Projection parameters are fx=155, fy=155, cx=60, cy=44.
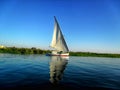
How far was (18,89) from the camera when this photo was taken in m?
9.36

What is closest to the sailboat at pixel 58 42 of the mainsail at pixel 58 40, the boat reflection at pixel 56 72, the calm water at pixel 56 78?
the mainsail at pixel 58 40

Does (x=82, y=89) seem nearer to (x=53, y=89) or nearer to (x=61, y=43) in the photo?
(x=53, y=89)

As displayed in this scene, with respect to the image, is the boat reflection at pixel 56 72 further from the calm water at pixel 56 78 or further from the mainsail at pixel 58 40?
the mainsail at pixel 58 40

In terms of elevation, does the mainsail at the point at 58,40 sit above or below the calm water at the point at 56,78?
above

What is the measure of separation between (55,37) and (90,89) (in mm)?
46626

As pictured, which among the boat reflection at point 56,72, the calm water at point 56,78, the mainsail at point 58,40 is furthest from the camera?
the mainsail at point 58,40

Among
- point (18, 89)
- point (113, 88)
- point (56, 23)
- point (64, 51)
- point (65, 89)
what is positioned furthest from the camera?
point (64, 51)

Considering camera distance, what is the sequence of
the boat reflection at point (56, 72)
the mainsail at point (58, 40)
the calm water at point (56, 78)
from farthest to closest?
the mainsail at point (58, 40) → the boat reflection at point (56, 72) → the calm water at point (56, 78)

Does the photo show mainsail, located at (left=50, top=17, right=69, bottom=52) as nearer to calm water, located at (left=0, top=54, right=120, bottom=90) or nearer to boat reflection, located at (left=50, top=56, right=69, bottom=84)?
boat reflection, located at (left=50, top=56, right=69, bottom=84)

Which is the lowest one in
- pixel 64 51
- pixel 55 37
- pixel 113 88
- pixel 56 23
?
pixel 113 88

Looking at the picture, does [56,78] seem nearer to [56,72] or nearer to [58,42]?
[56,72]

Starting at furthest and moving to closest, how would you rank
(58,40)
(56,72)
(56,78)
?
(58,40), (56,72), (56,78)

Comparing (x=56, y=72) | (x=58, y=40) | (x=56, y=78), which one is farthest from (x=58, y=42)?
(x=56, y=78)

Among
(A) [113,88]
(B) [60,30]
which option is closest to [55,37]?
(B) [60,30]
